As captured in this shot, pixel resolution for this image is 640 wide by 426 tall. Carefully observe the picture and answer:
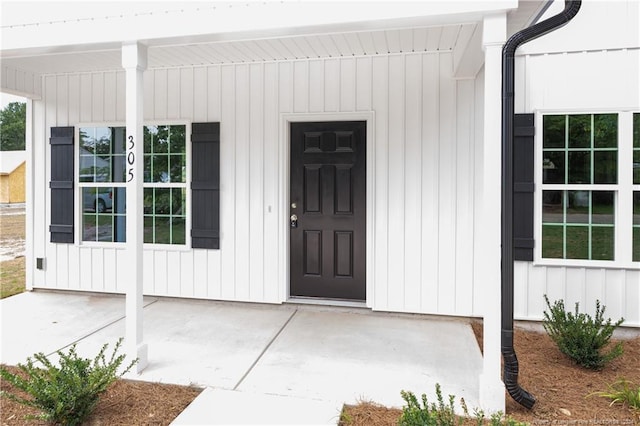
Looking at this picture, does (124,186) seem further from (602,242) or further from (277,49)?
(602,242)

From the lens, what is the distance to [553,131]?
386cm

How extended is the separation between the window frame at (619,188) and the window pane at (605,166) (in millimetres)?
43

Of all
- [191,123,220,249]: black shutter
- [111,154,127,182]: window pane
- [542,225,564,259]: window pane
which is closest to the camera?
[542,225,564,259]: window pane

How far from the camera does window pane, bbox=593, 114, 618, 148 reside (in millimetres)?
3725

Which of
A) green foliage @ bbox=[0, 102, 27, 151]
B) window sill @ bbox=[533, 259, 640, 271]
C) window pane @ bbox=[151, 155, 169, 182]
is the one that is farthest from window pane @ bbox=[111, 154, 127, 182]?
green foliage @ bbox=[0, 102, 27, 151]

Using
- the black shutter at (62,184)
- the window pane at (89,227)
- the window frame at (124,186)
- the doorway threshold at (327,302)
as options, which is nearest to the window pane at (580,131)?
the doorway threshold at (327,302)

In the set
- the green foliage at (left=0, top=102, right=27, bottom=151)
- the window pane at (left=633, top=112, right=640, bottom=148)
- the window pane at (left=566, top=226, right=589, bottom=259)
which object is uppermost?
the green foliage at (left=0, top=102, right=27, bottom=151)

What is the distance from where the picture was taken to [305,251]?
14.8 ft

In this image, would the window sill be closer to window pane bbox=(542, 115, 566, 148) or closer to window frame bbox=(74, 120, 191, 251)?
window pane bbox=(542, 115, 566, 148)

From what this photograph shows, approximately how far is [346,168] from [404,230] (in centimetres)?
88

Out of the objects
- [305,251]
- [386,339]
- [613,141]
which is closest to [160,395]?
[386,339]

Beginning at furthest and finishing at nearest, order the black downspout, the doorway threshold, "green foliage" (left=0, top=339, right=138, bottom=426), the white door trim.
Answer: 1. the doorway threshold
2. the white door trim
3. the black downspout
4. "green foliage" (left=0, top=339, right=138, bottom=426)

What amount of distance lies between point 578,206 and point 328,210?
7.71ft

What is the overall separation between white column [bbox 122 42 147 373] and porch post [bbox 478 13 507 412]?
230cm
